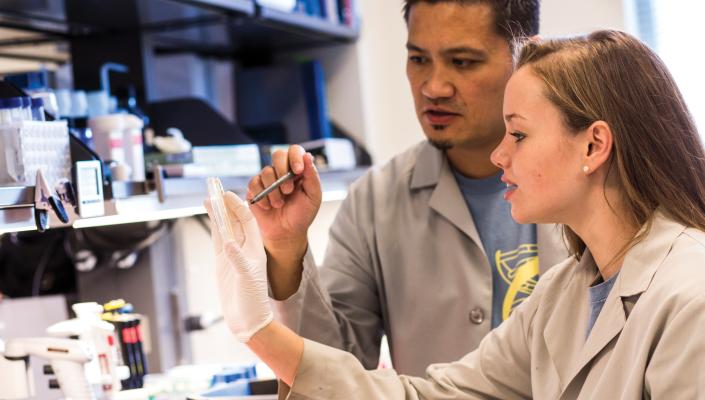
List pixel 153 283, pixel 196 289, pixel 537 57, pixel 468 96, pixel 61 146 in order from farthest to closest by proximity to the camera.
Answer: pixel 196 289
pixel 153 283
pixel 468 96
pixel 61 146
pixel 537 57

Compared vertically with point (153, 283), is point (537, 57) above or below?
above

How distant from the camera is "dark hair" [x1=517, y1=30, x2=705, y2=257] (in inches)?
53.4

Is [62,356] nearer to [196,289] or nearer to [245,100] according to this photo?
[196,289]

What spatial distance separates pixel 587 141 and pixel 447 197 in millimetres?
627

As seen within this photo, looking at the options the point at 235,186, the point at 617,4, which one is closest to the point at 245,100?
the point at 235,186

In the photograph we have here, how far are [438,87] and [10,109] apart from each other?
812 mm

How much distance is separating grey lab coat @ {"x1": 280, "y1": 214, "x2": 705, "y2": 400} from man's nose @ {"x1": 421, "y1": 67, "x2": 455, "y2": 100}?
1.45ft

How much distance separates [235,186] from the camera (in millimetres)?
2223

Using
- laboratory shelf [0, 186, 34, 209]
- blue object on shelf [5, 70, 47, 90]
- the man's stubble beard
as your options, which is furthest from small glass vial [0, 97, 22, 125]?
the man's stubble beard

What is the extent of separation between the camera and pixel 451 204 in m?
1.99

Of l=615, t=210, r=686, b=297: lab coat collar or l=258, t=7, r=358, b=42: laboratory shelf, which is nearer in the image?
l=615, t=210, r=686, b=297: lab coat collar

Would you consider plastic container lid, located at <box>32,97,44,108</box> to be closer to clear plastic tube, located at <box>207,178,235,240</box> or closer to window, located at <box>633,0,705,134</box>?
clear plastic tube, located at <box>207,178,235,240</box>

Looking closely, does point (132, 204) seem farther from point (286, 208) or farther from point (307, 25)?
point (307, 25)

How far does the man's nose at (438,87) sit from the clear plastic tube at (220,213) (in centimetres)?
55
